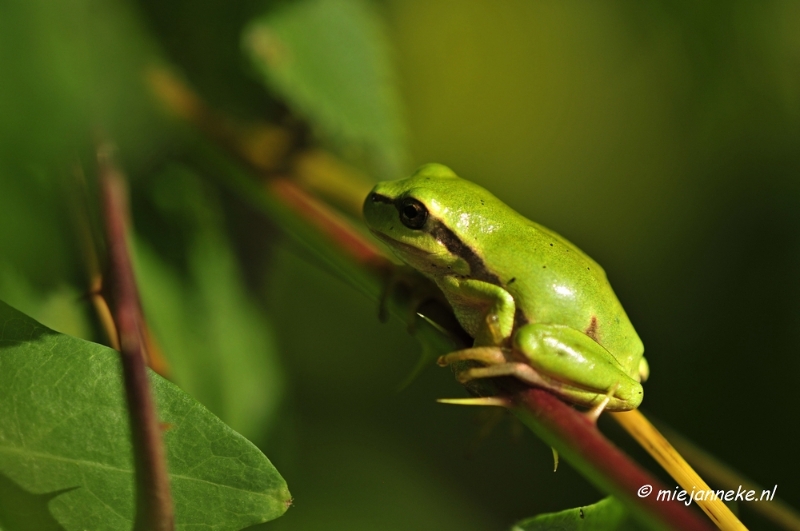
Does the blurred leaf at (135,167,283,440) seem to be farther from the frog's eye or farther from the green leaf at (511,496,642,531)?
the green leaf at (511,496,642,531)

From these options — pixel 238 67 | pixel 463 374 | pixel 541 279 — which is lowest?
pixel 463 374

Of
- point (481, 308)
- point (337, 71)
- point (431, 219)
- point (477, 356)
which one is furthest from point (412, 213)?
point (337, 71)

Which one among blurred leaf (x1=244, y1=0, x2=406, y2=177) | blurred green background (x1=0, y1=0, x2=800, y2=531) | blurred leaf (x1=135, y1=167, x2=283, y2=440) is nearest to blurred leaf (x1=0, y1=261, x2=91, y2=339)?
blurred green background (x1=0, y1=0, x2=800, y2=531)

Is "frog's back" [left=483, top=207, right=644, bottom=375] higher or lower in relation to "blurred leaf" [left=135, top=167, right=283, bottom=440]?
higher

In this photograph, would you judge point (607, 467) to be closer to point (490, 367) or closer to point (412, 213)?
point (490, 367)

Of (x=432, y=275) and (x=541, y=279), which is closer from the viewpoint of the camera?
(x=541, y=279)

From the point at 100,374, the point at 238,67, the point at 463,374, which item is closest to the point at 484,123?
the point at 238,67

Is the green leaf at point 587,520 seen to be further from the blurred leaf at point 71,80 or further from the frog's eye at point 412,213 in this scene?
the blurred leaf at point 71,80

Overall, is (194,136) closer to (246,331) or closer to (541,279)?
(246,331)
